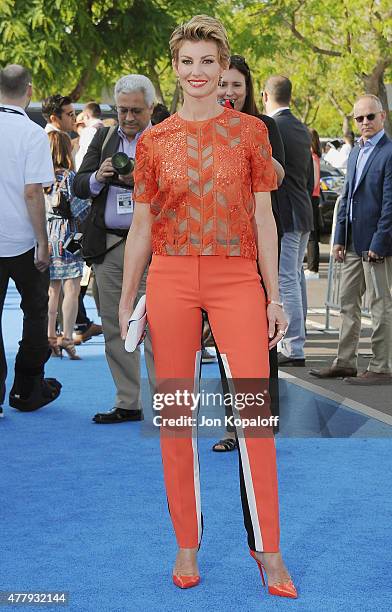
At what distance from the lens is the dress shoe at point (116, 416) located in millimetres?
8352

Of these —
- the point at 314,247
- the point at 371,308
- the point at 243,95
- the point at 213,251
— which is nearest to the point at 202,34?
the point at 213,251

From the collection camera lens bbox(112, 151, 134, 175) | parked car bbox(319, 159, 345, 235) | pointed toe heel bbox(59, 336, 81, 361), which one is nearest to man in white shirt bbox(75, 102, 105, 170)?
pointed toe heel bbox(59, 336, 81, 361)

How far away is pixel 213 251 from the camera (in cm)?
480

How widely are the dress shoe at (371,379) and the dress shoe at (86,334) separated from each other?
137 inches

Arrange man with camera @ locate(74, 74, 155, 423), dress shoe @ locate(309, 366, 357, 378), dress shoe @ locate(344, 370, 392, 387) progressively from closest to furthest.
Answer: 1. man with camera @ locate(74, 74, 155, 423)
2. dress shoe @ locate(344, 370, 392, 387)
3. dress shoe @ locate(309, 366, 357, 378)

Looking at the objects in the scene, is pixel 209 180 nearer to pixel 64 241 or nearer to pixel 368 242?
pixel 368 242

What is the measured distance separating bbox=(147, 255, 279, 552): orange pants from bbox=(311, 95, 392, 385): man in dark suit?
5.01 metres

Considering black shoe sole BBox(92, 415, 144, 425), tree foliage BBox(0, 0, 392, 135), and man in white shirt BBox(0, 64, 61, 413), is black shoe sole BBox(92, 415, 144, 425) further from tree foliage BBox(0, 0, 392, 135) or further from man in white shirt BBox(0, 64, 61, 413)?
tree foliage BBox(0, 0, 392, 135)

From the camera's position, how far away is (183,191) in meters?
4.77

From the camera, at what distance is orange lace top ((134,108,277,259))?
4770mm

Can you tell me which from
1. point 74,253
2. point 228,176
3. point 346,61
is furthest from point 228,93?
point 346,61

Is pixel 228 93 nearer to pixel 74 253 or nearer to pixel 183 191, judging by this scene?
pixel 183 191

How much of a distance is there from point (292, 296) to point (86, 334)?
2.65 metres

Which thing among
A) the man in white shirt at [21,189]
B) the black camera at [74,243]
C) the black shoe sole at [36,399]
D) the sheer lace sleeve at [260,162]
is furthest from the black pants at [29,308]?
the sheer lace sleeve at [260,162]
